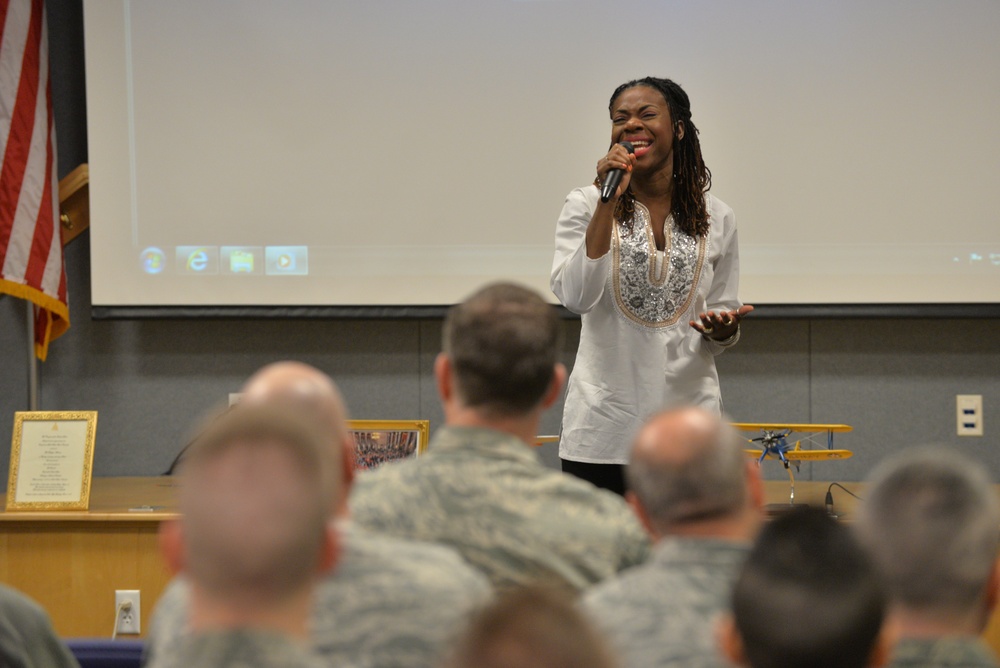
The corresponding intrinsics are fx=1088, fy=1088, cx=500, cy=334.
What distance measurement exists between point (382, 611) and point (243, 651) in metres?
0.21

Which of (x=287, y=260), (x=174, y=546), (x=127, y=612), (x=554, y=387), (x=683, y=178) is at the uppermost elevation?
(x=683, y=178)

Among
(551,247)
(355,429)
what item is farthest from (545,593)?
(551,247)

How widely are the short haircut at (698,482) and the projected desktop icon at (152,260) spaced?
314cm

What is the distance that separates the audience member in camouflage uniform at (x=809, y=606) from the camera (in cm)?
90

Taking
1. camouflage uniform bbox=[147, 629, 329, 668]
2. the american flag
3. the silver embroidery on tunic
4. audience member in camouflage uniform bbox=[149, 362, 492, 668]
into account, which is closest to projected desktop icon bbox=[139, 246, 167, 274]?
the american flag

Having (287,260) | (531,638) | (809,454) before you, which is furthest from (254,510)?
(287,260)

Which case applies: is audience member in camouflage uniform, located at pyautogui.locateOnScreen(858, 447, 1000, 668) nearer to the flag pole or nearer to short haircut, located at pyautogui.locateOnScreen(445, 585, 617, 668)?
short haircut, located at pyautogui.locateOnScreen(445, 585, 617, 668)

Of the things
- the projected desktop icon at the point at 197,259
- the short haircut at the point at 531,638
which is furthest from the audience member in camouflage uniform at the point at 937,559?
the projected desktop icon at the point at 197,259

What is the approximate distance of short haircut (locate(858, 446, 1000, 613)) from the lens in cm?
101

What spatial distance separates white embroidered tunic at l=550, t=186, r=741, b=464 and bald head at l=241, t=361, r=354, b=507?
1063mm

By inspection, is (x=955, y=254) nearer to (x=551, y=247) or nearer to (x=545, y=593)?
(x=551, y=247)

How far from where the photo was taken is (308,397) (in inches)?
54.7

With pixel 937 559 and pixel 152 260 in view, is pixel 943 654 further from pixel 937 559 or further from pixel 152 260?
pixel 152 260

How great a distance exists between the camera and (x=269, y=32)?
399cm
